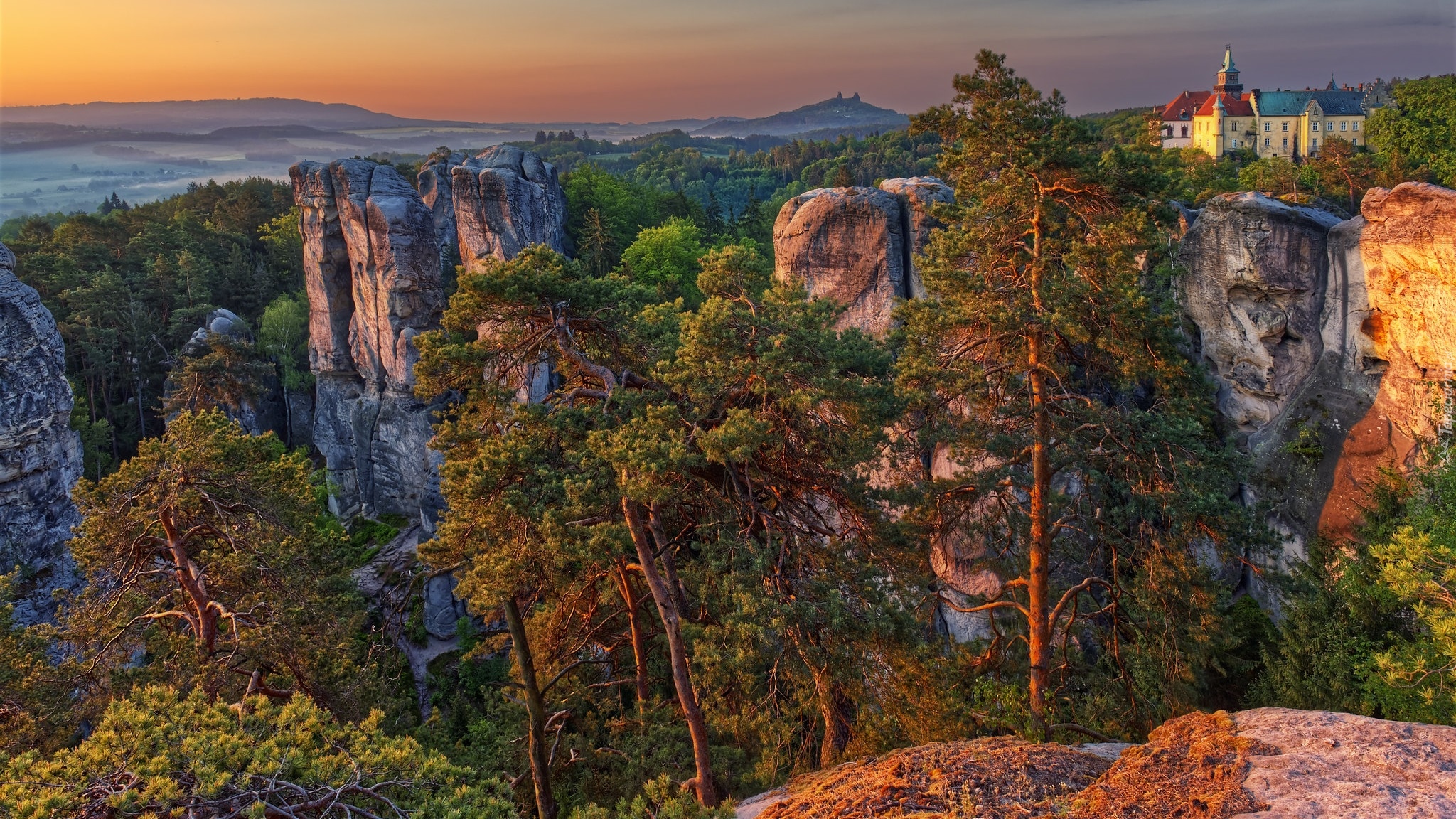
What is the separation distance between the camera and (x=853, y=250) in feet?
69.7

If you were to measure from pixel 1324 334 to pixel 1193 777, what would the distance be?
15.8 m

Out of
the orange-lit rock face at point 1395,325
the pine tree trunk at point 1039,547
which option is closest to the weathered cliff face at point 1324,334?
the orange-lit rock face at point 1395,325

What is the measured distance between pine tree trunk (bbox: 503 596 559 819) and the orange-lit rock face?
1433cm

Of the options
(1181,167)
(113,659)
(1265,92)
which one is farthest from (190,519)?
(1265,92)

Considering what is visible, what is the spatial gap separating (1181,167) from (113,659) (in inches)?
1612

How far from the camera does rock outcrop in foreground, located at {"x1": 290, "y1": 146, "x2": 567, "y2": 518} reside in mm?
31094

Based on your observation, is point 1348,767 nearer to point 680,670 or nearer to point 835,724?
point 835,724

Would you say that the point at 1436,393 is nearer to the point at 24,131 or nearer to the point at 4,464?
the point at 4,464

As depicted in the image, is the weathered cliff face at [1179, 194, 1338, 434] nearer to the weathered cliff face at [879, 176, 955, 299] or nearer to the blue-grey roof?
the weathered cliff face at [879, 176, 955, 299]

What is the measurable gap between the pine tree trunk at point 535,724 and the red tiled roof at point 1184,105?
3322 inches

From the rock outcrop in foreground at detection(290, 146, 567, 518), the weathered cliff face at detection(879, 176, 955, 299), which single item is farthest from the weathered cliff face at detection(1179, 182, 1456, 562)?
the rock outcrop in foreground at detection(290, 146, 567, 518)

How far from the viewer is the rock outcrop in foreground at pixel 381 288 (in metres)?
31.1

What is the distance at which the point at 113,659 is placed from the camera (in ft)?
32.4

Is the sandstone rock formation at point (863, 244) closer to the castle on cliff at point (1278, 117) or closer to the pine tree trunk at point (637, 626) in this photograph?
the pine tree trunk at point (637, 626)
